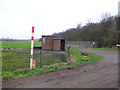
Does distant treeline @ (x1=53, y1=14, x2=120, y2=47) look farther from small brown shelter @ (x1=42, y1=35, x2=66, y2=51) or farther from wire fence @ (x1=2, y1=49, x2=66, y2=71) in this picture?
wire fence @ (x1=2, y1=49, x2=66, y2=71)

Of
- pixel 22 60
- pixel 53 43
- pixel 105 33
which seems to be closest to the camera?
pixel 22 60

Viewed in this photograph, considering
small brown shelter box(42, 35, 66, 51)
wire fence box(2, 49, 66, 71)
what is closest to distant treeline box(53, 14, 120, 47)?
small brown shelter box(42, 35, 66, 51)

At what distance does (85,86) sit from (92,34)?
3479 centimetres

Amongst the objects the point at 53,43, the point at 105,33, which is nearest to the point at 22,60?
the point at 53,43

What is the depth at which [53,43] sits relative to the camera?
19703mm

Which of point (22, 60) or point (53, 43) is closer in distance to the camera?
point (22, 60)

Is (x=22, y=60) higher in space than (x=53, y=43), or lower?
lower

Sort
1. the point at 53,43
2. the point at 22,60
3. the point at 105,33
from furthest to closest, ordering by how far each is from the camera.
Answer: the point at 105,33, the point at 53,43, the point at 22,60

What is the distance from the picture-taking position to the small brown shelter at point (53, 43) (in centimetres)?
1930

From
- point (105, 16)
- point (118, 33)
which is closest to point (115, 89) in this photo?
point (118, 33)

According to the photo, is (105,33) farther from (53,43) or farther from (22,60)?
(22,60)

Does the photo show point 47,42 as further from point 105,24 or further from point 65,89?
point 105,24

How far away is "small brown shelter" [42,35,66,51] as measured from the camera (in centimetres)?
1930

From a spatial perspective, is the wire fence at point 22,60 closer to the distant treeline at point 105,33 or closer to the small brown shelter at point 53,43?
the small brown shelter at point 53,43
